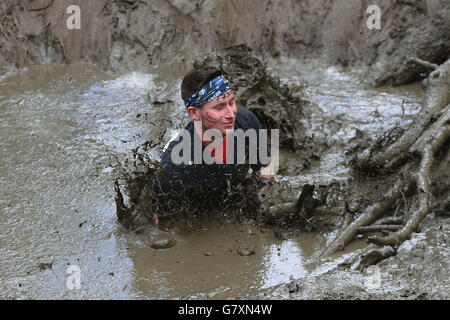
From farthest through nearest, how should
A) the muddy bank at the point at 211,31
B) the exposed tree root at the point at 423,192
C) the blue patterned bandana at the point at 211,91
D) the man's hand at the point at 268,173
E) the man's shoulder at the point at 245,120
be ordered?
the muddy bank at the point at 211,31 < the man's hand at the point at 268,173 < the man's shoulder at the point at 245,120 < the blue patterned bandana at the point at 211,91 < the exposed tree root at the point at 423,192

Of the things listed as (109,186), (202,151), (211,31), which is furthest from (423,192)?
(211,31)

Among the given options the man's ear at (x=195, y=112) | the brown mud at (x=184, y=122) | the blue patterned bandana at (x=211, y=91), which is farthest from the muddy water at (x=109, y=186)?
the blue patterned bandana at (x=211, y=91)

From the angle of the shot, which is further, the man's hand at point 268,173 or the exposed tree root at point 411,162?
the man's hand at point 268,173

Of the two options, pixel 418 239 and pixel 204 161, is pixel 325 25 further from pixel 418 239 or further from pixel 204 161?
pixel 418 239

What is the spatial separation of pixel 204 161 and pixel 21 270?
1.47m

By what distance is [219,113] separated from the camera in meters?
4.61

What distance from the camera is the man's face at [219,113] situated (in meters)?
4.59

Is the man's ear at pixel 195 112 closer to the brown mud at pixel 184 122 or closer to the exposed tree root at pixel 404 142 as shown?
the brown mud at pixel 184 122

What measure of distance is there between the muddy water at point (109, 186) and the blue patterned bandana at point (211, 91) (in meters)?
0.93

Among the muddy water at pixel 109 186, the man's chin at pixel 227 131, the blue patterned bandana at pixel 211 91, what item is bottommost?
the muddy water at pixel 109 186

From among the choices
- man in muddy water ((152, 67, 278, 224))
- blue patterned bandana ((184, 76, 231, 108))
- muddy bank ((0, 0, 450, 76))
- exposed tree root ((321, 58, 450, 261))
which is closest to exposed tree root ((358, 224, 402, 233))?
A: exposed tree root ((321, 58, 450, 261))

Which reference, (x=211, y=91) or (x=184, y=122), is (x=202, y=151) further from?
(x=184, y=122)

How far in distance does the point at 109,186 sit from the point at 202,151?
3.52ft
